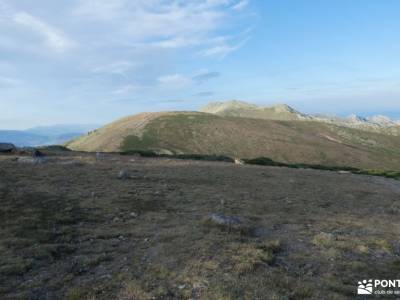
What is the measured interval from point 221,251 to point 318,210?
420 inches

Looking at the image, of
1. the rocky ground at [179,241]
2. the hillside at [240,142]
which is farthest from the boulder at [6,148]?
the hillside at [240,142]

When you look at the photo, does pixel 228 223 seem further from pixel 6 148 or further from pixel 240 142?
pixel 240 142

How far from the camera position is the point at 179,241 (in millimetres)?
12641

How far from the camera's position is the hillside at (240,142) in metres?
138

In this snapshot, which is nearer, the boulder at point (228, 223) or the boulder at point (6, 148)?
the boulder at point (228, 223)

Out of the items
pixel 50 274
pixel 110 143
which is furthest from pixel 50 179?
pixel 110 143

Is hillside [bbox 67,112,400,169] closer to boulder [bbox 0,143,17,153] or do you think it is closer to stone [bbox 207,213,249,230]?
boulder [bbox 0,143,17,153]

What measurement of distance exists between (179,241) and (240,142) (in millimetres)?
140204
